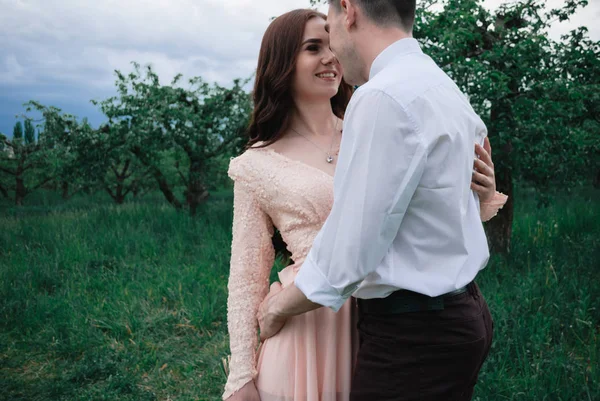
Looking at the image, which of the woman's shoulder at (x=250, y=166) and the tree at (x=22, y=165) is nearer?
the woman's shoulder at (x=250, y=166)

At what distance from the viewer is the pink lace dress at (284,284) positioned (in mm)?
1613

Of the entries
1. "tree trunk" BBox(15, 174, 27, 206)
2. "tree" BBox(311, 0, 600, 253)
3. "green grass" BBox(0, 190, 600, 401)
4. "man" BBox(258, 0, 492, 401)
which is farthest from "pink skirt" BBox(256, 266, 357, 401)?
"tree trunk" BBox(15, 174, 27, 206)

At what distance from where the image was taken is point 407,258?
1.16 meters

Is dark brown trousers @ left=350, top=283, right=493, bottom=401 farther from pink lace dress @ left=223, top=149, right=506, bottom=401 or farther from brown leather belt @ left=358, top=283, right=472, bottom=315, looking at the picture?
pink lace dress @ left=223, top=149, right=506, bottom=401

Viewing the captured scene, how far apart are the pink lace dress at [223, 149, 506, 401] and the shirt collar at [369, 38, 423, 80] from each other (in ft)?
1.98

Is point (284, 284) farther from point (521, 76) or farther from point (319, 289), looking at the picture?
point (521, 76)

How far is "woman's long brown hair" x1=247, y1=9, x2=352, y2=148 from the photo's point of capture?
6.27ft

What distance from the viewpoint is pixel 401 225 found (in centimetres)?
114

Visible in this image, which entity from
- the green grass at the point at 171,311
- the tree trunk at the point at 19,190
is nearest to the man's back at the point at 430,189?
the green grass at the point at 171,311

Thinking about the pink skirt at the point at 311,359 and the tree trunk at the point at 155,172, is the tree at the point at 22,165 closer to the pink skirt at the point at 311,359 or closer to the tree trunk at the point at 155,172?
the tree trunk at the point at 155,172

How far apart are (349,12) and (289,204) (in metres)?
0.72

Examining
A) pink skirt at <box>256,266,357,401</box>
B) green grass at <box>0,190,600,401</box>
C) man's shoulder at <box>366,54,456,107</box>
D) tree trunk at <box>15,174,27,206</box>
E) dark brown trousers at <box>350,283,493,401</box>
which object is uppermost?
man's shoulder at <box>366,54,456,107</box>

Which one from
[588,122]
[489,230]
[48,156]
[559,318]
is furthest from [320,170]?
[48,156]

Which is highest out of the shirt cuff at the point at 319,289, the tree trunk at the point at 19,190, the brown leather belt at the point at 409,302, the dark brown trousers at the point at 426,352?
the shirt cuff at the point at 319,289
